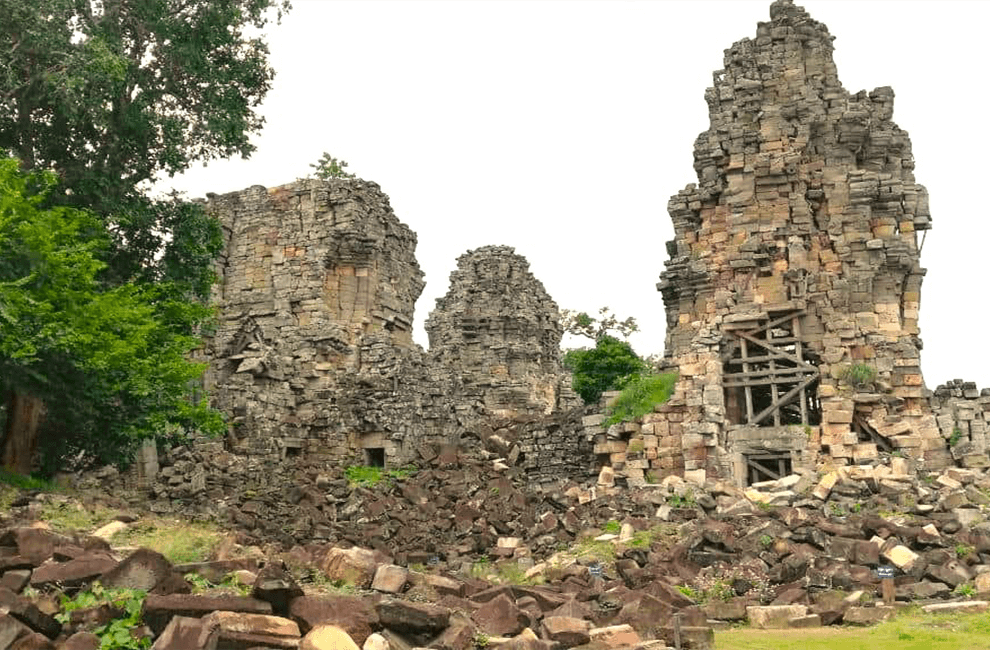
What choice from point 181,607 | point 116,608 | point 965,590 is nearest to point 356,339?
point 965,590

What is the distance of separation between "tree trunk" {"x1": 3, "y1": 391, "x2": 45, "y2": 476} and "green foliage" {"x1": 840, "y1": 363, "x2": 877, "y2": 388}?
15.4 meters

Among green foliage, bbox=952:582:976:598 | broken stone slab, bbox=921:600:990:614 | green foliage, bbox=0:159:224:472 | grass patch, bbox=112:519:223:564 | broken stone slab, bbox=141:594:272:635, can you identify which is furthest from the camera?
green foliage, bbox=0:159:224:472

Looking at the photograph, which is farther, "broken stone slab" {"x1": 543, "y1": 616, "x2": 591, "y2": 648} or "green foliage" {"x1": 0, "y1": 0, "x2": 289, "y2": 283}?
"green foliage" {"x1": 0, "y1": 0, "x2": 289, "y2": 283}

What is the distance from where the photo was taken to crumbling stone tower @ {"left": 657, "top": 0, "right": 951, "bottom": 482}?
796 inches

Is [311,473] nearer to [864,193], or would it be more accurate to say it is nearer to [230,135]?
[230,135]

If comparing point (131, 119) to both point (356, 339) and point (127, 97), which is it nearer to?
point (127, 97)

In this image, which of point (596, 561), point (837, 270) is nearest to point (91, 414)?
point (596, 561)

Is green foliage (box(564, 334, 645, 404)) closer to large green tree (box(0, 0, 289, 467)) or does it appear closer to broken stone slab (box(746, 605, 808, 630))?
large green tree (box(0, 0, 289, 467))

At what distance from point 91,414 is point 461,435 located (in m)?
9.22

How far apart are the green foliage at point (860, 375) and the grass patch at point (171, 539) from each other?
42.5ft

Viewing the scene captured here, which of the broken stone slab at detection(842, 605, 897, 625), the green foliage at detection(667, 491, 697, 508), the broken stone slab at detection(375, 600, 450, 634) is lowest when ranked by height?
the broken stone slab at detection(842, 605, 897, 625)

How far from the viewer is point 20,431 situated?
16.8 metres

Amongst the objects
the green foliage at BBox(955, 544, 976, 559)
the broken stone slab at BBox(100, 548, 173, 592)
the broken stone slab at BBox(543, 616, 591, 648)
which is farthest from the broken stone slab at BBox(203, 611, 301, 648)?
the green foliage at BBox(955, 544, 976, 559)

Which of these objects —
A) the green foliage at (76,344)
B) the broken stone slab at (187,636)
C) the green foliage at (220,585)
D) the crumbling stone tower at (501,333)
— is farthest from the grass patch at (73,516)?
the crumbling stone tower at (501,333)
